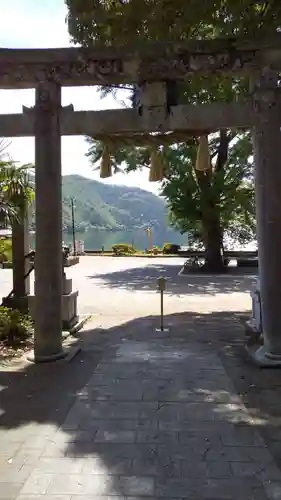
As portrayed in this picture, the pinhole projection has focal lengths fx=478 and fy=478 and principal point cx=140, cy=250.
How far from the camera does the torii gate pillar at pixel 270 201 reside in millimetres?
7074

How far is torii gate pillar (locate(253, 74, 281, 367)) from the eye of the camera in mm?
7074

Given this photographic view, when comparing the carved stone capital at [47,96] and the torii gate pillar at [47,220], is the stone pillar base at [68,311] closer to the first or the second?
the torii gate pillar at [47,220]

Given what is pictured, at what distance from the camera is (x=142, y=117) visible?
7473 millimetres

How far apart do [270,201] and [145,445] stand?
4.18 metres

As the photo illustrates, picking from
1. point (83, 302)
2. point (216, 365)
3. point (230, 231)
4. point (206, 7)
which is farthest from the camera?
point (230, 231)

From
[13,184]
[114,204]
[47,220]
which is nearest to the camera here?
[47,220]

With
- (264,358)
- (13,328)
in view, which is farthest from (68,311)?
(264,358)

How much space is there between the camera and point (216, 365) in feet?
23.1

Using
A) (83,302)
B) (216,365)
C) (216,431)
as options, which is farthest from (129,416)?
(83,302)

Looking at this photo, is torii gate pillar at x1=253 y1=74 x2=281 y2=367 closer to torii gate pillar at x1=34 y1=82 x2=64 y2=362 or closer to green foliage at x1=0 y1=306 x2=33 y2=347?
torii gate pillar at x1=34 y1=82 x2=64 y2=362

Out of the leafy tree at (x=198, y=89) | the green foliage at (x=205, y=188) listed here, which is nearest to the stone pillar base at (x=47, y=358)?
the leafy tree at (x=198, y=89)

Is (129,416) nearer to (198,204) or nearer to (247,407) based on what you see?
(247,407)

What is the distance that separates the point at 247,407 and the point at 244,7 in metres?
7.01

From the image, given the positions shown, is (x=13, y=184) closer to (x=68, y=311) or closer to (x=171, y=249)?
(x=68, y=311)
